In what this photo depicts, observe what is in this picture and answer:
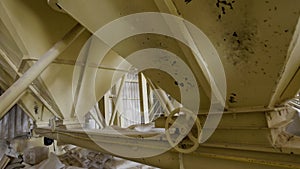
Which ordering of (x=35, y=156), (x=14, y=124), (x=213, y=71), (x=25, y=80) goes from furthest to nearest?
(x=14, y=124), (x=35, y=156), (x=25, y=80), (x=213, y=71)

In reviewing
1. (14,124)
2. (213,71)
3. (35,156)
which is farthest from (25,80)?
(14,124)

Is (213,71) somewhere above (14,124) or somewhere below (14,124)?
above

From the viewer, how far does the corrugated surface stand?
7.66 m

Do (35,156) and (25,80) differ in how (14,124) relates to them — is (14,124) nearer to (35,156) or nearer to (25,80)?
(35,156)

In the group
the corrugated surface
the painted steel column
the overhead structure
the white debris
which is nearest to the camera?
the overhead structure

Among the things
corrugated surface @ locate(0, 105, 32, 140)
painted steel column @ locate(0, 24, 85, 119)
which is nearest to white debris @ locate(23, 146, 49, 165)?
painted steel column @ locate(0, 24, 85, 119)

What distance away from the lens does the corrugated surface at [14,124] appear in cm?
766

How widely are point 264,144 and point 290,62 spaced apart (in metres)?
0.29

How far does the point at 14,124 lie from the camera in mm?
7812

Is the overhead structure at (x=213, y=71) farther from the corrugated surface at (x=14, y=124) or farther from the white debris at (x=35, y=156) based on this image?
the corrugated surface at (x=14, y=124)

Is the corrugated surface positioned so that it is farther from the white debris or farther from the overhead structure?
the overhead structure

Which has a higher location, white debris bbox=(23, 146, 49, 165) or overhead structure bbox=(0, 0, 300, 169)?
overhead structure bbox=(0, 0, 300, 169)

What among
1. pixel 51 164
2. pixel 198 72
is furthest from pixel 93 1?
pixel 51 164

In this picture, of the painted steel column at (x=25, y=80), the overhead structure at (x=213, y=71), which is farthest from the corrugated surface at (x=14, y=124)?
the overhead structure at (x=213, y=71)
